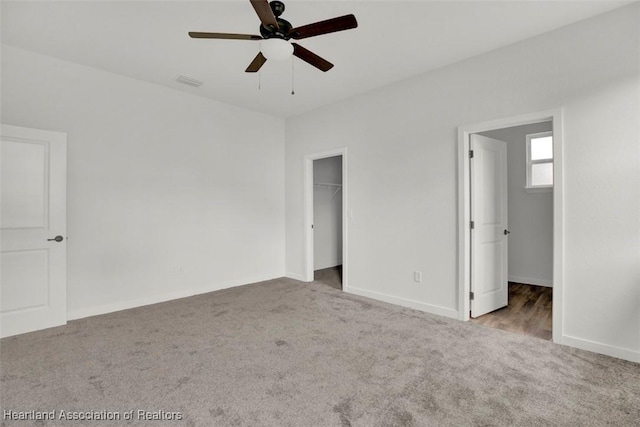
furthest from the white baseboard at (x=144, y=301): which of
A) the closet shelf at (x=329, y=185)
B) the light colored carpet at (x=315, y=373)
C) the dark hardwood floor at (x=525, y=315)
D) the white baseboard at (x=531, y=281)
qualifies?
the white baseboard at (x=531, y=281)

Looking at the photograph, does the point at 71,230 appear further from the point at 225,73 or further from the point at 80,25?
the point at 225,73

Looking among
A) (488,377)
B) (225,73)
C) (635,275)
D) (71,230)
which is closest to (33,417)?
(71,230)

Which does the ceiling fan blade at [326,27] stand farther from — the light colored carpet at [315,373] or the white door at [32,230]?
the white door at [32,230]

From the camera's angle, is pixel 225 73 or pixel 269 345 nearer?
pixel 269 345

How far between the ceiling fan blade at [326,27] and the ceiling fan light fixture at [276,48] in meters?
0.09

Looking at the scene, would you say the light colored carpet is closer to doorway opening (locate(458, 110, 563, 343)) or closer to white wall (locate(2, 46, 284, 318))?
doorway opening (locate(458, 110, 563, 343))

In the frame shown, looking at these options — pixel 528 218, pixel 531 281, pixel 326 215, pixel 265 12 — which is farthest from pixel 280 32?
pixel 531 281

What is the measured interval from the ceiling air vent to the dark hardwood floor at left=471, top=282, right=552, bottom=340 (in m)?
4.40

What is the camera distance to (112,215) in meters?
3.93

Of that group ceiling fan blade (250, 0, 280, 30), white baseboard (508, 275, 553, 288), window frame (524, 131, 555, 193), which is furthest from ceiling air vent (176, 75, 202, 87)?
white baseboard (508, 275, 553, 288)

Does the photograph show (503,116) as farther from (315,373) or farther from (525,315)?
(315,373)

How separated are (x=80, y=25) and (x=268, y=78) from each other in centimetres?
188

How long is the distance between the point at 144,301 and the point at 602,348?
489cm

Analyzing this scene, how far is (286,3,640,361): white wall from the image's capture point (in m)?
2.60
